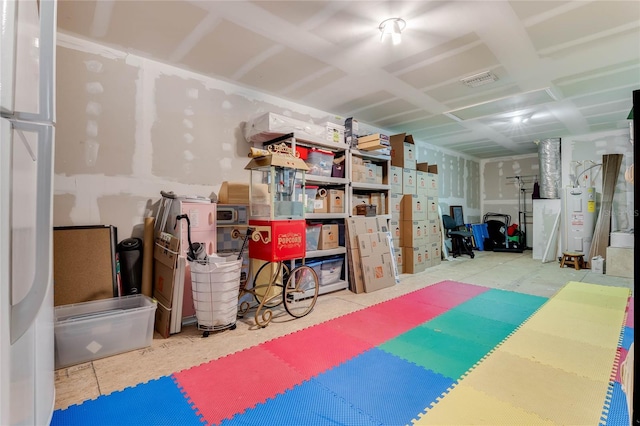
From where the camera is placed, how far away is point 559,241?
6.71m

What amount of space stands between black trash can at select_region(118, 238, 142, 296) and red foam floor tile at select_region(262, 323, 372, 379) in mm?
1485

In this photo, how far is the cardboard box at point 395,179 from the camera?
5.30 meters

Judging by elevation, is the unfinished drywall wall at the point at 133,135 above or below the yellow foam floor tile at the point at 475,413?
above

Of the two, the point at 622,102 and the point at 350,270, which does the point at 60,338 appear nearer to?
the point at 350,270

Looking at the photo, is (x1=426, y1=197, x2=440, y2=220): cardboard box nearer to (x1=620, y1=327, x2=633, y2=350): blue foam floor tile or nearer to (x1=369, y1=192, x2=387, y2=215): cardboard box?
(x1=369, y1=192, x2=387, y2=215): cardboard box

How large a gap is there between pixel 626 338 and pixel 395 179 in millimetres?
3492

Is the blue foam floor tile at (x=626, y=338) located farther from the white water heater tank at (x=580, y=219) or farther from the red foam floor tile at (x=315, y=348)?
the white water heater tank at (x=580, y=219)

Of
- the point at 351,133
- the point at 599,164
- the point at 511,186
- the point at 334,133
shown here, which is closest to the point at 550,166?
the point at 599,164

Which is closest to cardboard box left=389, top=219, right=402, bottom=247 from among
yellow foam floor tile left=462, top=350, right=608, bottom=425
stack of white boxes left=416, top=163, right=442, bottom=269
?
stack of white boxes left=416, top=163, right=442, bottom=269

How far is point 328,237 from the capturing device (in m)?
4.22

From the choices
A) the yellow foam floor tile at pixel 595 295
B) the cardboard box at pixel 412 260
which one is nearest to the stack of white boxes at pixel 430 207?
the cardboard box at pixel 412 260

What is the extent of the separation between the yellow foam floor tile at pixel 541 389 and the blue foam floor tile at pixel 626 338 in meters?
0.85

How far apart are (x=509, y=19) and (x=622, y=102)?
3617mm

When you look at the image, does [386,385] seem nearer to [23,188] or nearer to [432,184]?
[23,188]
